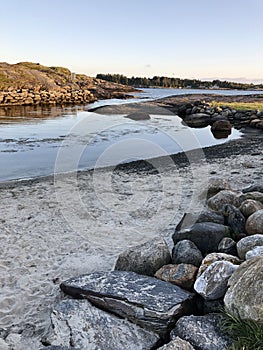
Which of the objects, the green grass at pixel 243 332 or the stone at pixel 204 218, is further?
the stone at pixel 204 218

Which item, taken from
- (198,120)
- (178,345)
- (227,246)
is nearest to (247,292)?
(178,345)

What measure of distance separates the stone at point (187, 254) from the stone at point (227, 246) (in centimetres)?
35

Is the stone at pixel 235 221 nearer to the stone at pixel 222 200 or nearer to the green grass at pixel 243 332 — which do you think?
the stone at pixel 222 200

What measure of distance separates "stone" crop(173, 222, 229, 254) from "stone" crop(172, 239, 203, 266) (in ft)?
0.77

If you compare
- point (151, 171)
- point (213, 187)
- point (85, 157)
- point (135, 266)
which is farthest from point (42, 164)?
point (135, 266)

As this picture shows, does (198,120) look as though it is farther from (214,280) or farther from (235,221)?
(214,280)

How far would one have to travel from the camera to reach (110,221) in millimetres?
7285

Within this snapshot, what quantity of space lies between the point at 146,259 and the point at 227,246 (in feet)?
4.01

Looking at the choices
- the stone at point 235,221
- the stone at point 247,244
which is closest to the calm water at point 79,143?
the stone at point 235,221

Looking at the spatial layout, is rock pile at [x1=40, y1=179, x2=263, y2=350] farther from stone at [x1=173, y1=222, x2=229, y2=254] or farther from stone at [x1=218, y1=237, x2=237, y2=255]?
stone at [x1=173, y1=222, x2=229, y2=254]

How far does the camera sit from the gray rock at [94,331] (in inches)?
138

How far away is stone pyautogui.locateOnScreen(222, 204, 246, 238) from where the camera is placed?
5.48m

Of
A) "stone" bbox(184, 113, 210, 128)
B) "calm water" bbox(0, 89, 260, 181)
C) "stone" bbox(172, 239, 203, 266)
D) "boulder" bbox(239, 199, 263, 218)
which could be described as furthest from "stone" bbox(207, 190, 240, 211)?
"stone" bbox(184, 113, 210, 128)

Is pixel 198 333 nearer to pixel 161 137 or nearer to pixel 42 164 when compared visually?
pixel 42 164
